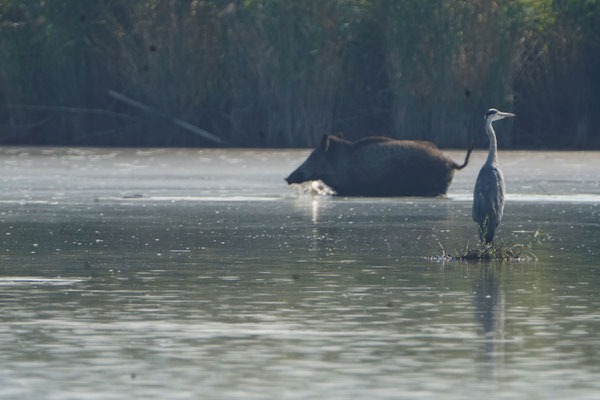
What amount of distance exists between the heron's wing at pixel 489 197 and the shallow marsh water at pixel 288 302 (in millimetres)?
490

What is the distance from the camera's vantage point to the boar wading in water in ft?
66.3

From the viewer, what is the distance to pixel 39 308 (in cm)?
899

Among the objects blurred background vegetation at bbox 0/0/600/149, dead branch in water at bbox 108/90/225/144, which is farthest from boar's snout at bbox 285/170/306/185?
dead branch in water at bbox 108/90/225/144

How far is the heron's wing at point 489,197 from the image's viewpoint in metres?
12.4

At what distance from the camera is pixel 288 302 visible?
30.4ft

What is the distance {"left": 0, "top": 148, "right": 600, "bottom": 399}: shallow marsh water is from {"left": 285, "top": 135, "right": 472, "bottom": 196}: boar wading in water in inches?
59.3

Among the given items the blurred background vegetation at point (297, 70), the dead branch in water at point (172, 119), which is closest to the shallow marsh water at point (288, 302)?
the blurred background vegetation at point (297, 70)

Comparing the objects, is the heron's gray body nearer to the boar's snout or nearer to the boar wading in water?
the boar wading in water

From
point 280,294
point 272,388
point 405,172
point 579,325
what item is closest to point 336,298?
point 280,294

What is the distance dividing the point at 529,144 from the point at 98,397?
26.2m

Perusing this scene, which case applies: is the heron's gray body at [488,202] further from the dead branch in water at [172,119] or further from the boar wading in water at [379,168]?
the dead branch in water at [172,119]

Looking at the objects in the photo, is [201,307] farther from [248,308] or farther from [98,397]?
[98,397]

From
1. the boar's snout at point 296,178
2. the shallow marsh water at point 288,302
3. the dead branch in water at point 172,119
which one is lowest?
the shallow marsh water at point 288,302

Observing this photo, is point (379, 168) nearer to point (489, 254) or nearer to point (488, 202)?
point (488, 202)
